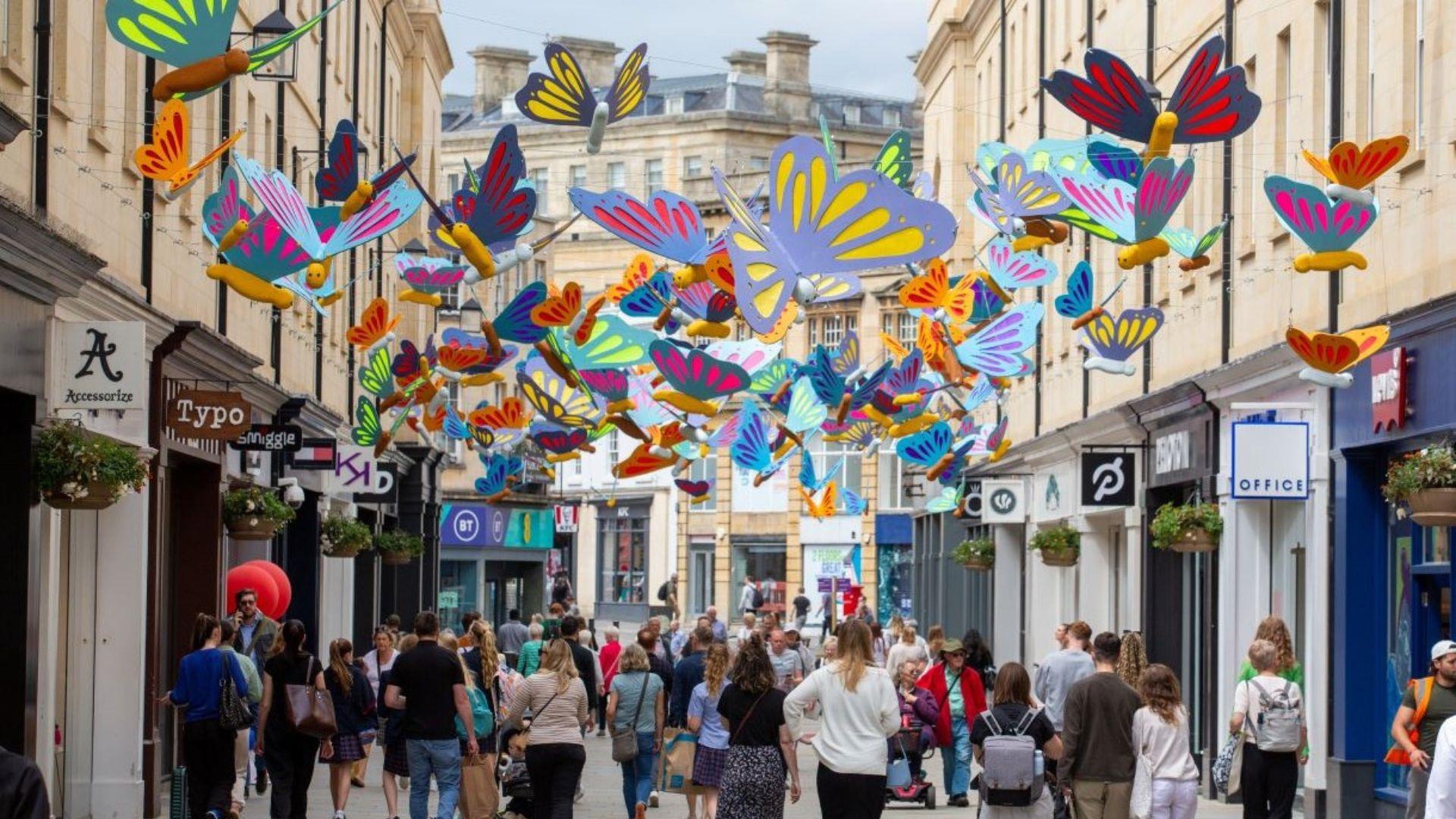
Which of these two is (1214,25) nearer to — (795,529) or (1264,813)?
(1264,813)

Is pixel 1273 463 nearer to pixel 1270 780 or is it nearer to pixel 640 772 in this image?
pixel 1270 780

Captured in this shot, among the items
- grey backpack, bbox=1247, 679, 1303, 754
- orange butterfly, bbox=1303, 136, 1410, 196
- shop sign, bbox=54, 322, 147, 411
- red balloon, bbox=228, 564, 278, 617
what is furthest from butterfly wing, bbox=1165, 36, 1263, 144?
red balloon, bbox=228, 564, 278, 617

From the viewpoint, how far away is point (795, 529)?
78.0 meters

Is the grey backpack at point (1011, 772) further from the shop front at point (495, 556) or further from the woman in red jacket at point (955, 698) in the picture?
the shop front at point (495, 556)

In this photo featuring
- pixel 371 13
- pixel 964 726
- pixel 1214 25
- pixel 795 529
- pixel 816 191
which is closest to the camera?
pixel 816 191

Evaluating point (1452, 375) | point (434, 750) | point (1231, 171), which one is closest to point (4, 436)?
point (434, 750)

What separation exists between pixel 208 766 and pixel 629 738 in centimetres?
342

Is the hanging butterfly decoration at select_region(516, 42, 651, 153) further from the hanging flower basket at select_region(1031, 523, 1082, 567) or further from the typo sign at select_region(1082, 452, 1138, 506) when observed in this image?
the hanging flower basket at select_region(1031, 523, 1082, 567)

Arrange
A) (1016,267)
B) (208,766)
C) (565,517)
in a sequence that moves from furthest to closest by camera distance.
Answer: (565,517) → (1016,267) → (208,766)

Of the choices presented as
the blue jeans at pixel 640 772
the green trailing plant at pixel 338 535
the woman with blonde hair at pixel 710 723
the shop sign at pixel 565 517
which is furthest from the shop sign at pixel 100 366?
the shop sign at pixel 565 517

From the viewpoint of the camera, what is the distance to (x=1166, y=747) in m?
13.6

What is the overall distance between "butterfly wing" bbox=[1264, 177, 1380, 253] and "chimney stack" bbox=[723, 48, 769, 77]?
3104 inches

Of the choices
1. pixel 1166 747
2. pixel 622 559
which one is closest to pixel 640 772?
pixel 1166 747

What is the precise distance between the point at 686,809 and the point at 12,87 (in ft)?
33.3
